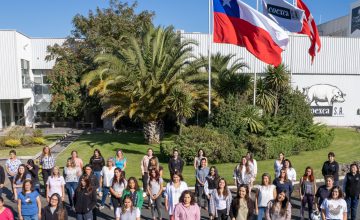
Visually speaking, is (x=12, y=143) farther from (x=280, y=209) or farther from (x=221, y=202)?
(x=280, y=209)

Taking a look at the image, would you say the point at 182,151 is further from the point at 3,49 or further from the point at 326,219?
the point at 3,49

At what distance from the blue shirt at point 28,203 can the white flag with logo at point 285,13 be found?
542 inches

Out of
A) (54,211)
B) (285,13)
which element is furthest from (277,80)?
(54,211)

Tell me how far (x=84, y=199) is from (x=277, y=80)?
15345mm

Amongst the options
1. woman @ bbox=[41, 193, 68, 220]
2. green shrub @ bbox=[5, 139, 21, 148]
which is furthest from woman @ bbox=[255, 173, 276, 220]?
green shrub @ bbox=[5, 139, 21, 148]

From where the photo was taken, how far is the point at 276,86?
68.2 feet

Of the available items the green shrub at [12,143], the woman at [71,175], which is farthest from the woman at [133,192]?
the green shrub at [12,143]

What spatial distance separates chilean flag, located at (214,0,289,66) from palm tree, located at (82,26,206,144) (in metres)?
3.68

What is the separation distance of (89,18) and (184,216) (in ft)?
86.2

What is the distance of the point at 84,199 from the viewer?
746 cm

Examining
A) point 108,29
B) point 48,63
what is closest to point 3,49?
point 48,63

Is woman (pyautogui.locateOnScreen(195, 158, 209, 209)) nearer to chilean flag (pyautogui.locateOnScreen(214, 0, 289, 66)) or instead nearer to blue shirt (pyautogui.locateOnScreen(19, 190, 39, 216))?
blue shirt (pyautogui.locateOnScreen(19, 190, 39, 216))

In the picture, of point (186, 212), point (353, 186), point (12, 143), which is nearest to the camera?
point (186, 212)

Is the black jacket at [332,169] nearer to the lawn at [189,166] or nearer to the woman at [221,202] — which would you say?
the woman at [221,202]
